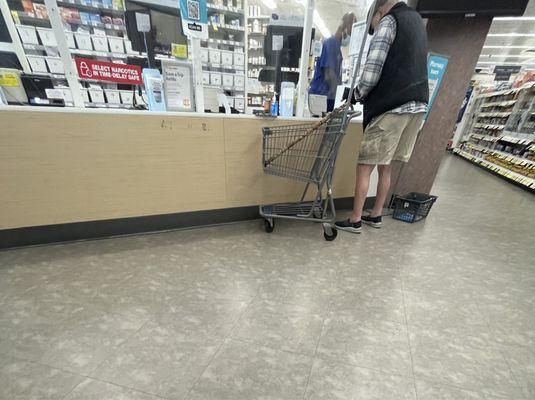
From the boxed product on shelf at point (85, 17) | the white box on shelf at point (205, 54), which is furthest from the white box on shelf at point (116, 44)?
the white box on shelf at point (205, 54)

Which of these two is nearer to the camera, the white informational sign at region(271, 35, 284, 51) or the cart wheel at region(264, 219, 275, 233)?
the cart wheel at region(264, 219, 275, 233)

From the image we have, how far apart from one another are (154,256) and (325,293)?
118cm

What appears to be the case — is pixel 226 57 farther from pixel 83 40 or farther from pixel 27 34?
pixel 27 34

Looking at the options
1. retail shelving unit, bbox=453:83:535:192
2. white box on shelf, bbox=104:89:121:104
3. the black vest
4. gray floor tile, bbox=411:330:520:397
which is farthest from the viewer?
retail shelving unit, bbox=453:83:535:192

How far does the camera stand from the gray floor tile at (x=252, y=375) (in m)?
0.91

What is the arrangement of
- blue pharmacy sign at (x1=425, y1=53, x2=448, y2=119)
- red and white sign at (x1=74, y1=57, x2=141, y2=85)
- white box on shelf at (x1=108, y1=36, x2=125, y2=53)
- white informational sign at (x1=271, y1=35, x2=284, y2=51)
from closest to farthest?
1. red and white sign at (x1=74, y1=57, x2=141, y2=85)
2. blue pharmacy sign at (x1=425, y1=53, x2=448, y2=119)
3. white informational sign at (x1=271, y1=35, x2=284, y2=51)
4. white box on shelf at (x1=108, y1=36, x2=125, y2=53)

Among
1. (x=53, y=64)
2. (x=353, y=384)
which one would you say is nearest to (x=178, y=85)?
(x=353, y=384)

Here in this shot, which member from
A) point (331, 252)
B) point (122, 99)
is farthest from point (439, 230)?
point (122, 99)

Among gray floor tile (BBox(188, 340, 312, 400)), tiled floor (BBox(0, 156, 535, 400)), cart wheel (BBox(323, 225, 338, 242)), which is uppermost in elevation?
Result: cart wheel (BBox(323, 225, 338, 242))

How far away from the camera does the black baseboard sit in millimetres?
1674

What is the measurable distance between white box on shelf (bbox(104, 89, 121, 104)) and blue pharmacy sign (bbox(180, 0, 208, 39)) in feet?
9.11

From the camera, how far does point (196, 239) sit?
1.91 m

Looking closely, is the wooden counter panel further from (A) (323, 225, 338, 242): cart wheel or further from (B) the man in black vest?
(B) the man in black vest

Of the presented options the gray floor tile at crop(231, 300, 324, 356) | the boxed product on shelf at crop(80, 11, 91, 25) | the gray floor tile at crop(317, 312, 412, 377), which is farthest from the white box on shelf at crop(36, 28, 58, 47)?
the gray floor tile at crop(317, 312, 412, 377)
